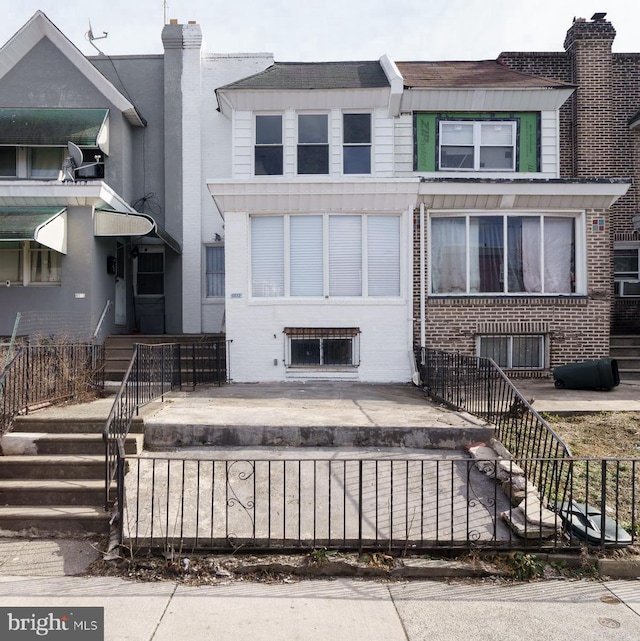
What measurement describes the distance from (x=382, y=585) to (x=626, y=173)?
52.8 ft

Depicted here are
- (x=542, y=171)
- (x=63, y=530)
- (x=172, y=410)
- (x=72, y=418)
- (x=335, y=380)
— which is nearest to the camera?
(x=63, y=530)

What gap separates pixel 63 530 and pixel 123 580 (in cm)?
127

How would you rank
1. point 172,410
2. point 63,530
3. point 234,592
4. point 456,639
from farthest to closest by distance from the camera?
1. point 172,410
2. point 63,530
3. point 234,592
4. point 456,639

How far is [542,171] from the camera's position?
12852 millimetres

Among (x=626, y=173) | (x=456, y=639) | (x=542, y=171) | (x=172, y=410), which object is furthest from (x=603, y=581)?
(x=626, y=173)

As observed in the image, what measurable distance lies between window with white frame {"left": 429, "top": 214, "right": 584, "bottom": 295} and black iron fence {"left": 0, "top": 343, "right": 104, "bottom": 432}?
7290mm

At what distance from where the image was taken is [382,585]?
4793 millimetres

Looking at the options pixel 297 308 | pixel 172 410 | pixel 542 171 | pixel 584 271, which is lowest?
pixel 172 410

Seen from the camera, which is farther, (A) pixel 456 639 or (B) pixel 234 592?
(B) pixel 234 592

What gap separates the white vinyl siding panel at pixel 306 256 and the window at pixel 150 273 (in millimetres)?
6232

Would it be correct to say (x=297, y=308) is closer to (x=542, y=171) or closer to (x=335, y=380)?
(x=335, y=380)

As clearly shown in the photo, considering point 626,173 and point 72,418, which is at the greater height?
point 626,173

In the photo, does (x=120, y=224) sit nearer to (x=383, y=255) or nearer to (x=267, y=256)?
(x=267, y=256)

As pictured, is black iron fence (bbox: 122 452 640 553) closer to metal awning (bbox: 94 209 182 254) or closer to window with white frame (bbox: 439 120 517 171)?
metal awning (bbox: 94 209 182 254)
